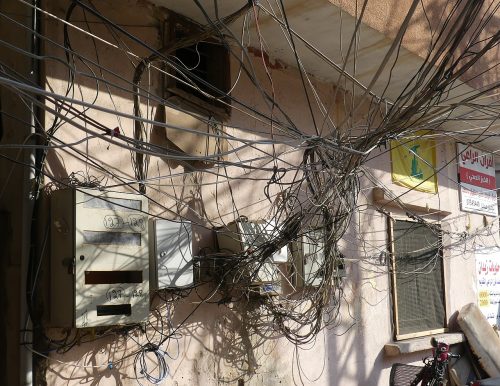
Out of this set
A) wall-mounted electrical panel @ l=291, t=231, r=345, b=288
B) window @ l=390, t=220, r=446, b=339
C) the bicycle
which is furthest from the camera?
window @ l=390, t=220, r=446, b=339

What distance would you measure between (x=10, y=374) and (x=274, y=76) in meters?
3.25

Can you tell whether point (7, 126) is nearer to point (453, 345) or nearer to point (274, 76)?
point (274, 76)

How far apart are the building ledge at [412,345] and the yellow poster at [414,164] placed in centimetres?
161

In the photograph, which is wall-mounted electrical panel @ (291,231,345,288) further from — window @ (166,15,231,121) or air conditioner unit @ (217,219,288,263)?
window @ (166,15,231,121)

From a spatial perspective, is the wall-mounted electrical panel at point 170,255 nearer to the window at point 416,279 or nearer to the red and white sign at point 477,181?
the window at point 416,279

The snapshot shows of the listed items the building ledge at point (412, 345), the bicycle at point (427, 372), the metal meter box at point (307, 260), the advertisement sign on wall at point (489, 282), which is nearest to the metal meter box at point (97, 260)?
the metal meter box at point (307, 260)

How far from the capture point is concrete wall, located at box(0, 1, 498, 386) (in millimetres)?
4113

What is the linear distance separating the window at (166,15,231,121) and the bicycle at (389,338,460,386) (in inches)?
111

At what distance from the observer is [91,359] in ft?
13.3

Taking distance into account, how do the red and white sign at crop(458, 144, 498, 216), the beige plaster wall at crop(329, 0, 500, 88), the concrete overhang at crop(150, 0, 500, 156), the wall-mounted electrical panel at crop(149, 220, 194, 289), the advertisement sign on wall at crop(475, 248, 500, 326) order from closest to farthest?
the wall-mounted electrical panel at crop(149, 220, 194, 289), the concrete overhang at crop(150, 0, 500, 156), the beige plaster wall at crop(329, 0, 500, 88), the red and white sign at crop(458, 144, 498, 216), the advertisement sign on wall at crop(475, 248, 500, 326)

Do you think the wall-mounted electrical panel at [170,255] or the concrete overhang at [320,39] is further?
the concrete overhang at [320,39]

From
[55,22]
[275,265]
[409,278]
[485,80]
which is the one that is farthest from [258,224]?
[485,80]

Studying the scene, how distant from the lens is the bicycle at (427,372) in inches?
230

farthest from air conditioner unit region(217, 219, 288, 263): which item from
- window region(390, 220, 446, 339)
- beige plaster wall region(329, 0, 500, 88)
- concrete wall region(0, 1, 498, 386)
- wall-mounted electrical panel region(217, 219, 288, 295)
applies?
window region(390, 220, 446, 339)
